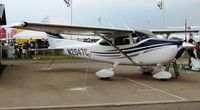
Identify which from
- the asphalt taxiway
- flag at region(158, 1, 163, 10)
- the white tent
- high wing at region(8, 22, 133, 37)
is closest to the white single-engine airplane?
high wing at region(8, 22, 133, 37)

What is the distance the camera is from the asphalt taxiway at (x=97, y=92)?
9.74m

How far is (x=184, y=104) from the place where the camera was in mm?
9750

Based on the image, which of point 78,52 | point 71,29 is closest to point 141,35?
point 71,29

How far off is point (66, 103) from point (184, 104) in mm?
2949

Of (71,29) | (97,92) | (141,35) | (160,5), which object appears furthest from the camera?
(160,5)

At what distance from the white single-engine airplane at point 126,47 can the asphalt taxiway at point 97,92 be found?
0.71m

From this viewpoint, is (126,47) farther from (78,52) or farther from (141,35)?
(78,52)

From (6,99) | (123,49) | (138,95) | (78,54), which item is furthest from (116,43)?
(6,99)

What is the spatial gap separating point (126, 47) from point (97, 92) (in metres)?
4.58

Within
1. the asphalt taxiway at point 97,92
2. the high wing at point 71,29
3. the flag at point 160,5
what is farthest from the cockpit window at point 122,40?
the flag at point 160,5

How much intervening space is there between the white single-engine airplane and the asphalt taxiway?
2.33ft

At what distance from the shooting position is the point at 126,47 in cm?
1645

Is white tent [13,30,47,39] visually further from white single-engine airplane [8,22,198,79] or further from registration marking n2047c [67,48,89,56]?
white single-engine airplane [8,22,198,79]

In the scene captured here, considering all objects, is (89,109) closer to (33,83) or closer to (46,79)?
(33,83)
